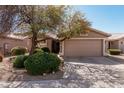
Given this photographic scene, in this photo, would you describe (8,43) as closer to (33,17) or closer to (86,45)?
(86,45)

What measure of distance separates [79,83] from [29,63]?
344 cm

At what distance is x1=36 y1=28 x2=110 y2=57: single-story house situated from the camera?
25.3m

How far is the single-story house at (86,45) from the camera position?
25344mm

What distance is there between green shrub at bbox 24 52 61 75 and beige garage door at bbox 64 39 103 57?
44.7 feet

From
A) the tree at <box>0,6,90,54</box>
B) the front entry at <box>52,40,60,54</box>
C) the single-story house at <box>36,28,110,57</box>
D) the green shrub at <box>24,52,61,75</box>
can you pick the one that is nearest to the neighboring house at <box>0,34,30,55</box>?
the front entry at <box>52,40,60,54</box>

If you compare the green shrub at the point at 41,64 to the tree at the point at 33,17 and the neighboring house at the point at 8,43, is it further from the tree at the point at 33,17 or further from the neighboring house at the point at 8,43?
the neighboring house at the point at 8,43

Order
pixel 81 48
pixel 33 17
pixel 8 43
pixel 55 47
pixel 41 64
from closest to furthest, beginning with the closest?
pixel 41 64, pixel 33 17, pixel 81 48, pixel 55 47, pixel 8 43

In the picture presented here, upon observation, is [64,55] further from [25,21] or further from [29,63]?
[29,63]

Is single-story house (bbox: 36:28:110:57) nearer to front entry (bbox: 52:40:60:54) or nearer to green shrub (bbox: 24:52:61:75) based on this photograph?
front entry (bbox: 52:40:60:54)

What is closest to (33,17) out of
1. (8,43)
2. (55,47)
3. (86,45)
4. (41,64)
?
(41,64)

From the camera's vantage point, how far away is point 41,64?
11.2 metres

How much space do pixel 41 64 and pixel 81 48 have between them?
14.7 m

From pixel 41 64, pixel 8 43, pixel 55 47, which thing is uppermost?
pixel 8 43

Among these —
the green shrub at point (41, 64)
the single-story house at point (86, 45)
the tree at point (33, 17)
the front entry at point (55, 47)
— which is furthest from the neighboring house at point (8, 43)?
the green shrub at point (41, 64)
